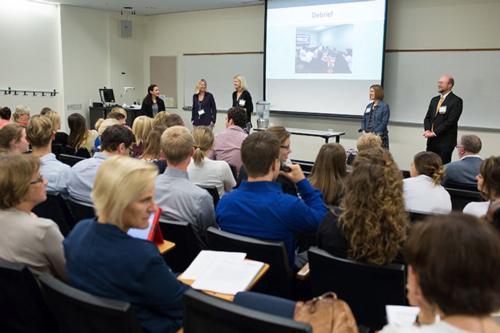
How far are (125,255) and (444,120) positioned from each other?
5559 mm

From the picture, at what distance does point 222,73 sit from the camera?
955cm

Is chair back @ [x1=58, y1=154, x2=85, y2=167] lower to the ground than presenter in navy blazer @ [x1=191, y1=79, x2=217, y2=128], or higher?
lower

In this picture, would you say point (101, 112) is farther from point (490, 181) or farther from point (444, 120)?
point (490, 181)

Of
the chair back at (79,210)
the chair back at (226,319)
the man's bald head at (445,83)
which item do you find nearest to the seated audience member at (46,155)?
the chair back at (79,210)

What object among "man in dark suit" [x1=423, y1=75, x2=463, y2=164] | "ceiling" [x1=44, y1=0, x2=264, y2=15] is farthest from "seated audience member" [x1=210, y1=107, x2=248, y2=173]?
"ceiling" [x1=44, y1=0, x2=264, y2=15]

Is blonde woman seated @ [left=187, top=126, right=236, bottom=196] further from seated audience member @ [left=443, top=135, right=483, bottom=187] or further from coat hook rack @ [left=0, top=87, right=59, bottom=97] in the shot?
coat hook rack @ [left=0, top=87, right=59, bottom=97]

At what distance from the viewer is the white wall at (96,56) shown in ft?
31.1

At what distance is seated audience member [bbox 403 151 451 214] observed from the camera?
3.09 meters

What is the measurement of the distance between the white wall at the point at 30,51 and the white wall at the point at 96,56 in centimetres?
21

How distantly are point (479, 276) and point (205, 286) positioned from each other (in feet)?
3.55

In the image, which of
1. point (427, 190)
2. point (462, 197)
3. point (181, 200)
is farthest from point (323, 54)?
point (181, 200)

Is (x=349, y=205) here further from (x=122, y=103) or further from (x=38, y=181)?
(x=122, y=103)

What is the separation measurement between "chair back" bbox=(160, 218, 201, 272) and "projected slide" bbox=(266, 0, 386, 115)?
18.7 ft

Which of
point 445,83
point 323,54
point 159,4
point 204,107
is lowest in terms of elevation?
point 204,107
